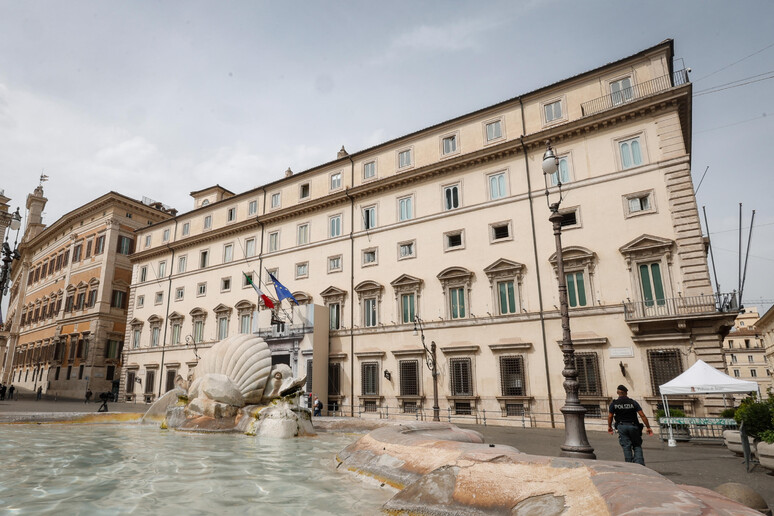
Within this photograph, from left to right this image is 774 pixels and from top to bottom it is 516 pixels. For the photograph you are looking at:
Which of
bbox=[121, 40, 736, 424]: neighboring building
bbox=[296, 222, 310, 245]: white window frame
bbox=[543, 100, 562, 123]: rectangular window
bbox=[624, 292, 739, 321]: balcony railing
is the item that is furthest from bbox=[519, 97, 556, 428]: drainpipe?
bbox=[296, 222, 310, 245]: white window frame

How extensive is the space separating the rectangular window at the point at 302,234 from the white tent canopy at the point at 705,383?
23453 millimetres

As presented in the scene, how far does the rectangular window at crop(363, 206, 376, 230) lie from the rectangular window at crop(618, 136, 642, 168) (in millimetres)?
14232

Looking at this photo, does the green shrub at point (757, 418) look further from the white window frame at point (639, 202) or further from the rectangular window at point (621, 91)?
the rectangular window at point (621, 91)

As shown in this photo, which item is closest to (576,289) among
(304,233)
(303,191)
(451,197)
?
(451,197)

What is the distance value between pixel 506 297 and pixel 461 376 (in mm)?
4633

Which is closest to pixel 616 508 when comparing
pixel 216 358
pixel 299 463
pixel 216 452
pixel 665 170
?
pixel 299 463

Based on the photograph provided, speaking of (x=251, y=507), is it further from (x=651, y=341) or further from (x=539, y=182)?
(x=539, y=182)

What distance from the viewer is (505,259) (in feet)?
75.8

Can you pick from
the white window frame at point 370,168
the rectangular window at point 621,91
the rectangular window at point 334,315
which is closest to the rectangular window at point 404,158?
the white window frame at point 370,168

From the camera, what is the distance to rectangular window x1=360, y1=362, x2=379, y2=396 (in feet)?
85.7

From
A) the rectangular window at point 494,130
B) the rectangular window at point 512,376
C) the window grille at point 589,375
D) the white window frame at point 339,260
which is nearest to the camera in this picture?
the window grille at point 589,375

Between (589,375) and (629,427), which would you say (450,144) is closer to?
(589,375)

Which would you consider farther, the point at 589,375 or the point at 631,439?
the point at 589,375

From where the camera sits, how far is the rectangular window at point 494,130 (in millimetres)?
25359
